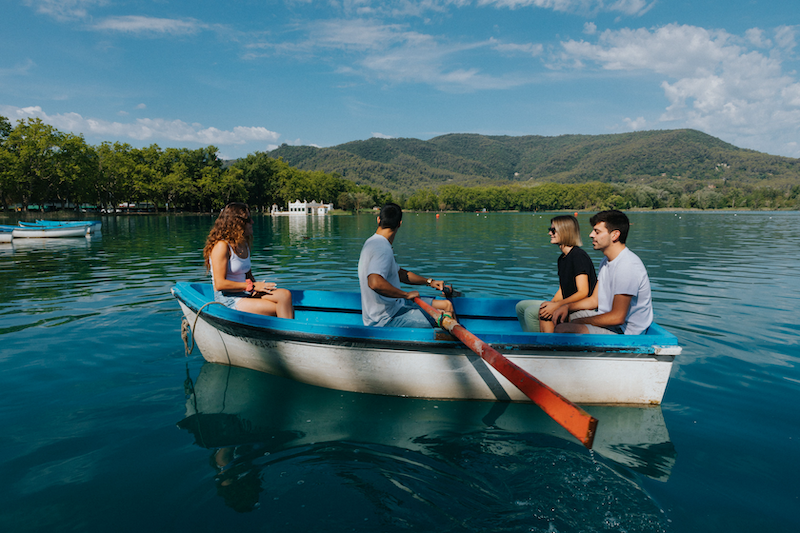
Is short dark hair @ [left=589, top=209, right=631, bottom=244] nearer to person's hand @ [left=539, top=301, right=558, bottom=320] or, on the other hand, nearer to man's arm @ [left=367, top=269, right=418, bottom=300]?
person's hand @ [left=539, top=301, right=558, bottom=320]

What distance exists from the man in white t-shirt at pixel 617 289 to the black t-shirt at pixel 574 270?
26 cm

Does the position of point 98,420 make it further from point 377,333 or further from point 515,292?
point 515,292

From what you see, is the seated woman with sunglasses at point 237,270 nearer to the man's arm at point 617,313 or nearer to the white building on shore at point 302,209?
the man's arm at point 617,313

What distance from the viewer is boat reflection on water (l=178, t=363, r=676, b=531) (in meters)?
3.48

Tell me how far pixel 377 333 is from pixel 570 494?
2439 mm

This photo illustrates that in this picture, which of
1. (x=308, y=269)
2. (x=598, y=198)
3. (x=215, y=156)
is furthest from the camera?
(x=598, y=198)

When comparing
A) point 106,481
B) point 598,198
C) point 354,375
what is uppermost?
point 598,198

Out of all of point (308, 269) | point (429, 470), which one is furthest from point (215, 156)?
point (429, 470)

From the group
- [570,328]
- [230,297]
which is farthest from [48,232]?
[570,328]

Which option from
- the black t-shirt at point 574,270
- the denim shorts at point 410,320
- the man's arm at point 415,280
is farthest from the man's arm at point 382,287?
the black t-shirt at point 574,270

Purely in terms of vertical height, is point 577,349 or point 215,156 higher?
point 215,156

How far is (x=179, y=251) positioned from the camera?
23109mm

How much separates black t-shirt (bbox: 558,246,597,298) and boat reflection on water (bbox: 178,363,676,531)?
1.47 meters

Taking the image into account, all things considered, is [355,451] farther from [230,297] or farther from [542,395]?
[230,297]
